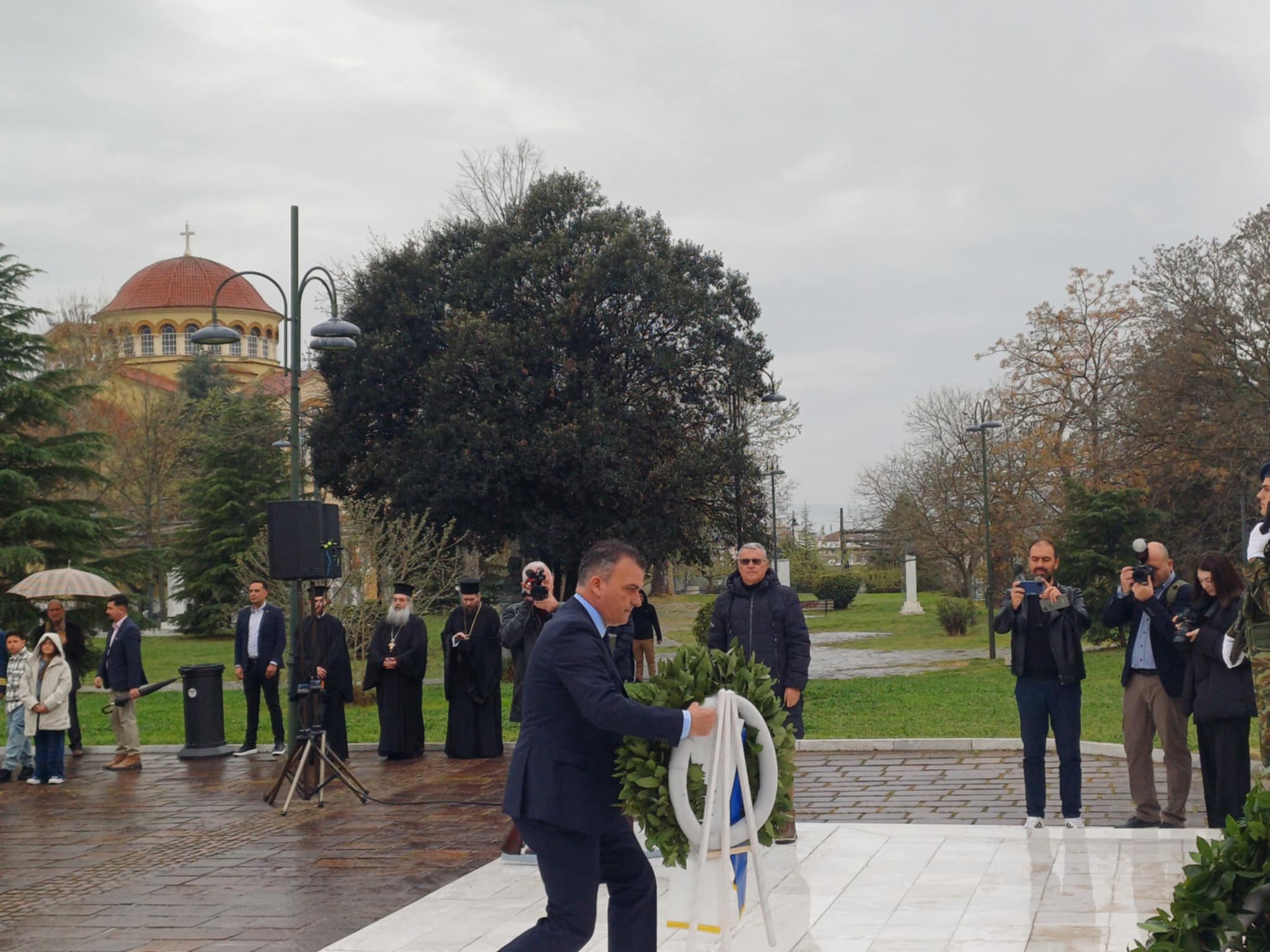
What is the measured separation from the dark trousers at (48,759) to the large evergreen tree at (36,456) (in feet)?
54.2

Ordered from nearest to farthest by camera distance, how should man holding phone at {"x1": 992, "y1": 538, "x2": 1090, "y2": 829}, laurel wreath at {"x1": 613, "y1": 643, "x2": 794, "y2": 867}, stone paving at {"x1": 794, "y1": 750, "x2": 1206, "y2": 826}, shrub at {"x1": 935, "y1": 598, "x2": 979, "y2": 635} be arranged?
laurel wreath at {"x1": 613, "y1": 643, "x2": 794, "y2": 867}
man holding phone at {"x1": 992, "y1": 538, "x2": 1090, "y2": 829}
stone paving at {"x1": 794, "y1": 750, "x2": 1206, "y2": 826}
shrub at {"x1": 935, "y1": 598, "x2": 979, "y2": 635}

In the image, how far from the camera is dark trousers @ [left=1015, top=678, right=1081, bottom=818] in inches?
365

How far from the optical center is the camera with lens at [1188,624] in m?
8.91

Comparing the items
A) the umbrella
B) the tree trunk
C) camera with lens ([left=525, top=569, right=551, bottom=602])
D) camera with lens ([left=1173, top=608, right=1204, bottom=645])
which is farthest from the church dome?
camera with lens ([left=1173, top=608, right=1204, bottom=645])

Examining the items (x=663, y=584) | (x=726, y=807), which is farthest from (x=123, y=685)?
(x=663, y=584)

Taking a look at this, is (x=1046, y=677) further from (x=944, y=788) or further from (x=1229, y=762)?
(x=944, y=788)

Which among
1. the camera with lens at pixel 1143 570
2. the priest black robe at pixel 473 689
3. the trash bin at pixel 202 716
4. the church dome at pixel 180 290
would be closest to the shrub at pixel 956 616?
the priest black robe at pixel 473 689

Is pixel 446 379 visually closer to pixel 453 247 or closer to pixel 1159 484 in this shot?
pixel 453 247

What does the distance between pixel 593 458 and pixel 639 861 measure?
23288 millimetres

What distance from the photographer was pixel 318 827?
11.0 metres

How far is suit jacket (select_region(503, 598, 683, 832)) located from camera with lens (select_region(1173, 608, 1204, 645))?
5.07 metres

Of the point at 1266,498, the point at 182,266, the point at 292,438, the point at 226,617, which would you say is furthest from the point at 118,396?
the point at 1266,498

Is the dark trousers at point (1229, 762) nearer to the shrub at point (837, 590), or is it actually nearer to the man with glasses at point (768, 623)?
the man with glasses at point (768, 623)

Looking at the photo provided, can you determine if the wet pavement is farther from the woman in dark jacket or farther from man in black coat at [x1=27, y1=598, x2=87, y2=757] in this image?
the woman in dark jacket
